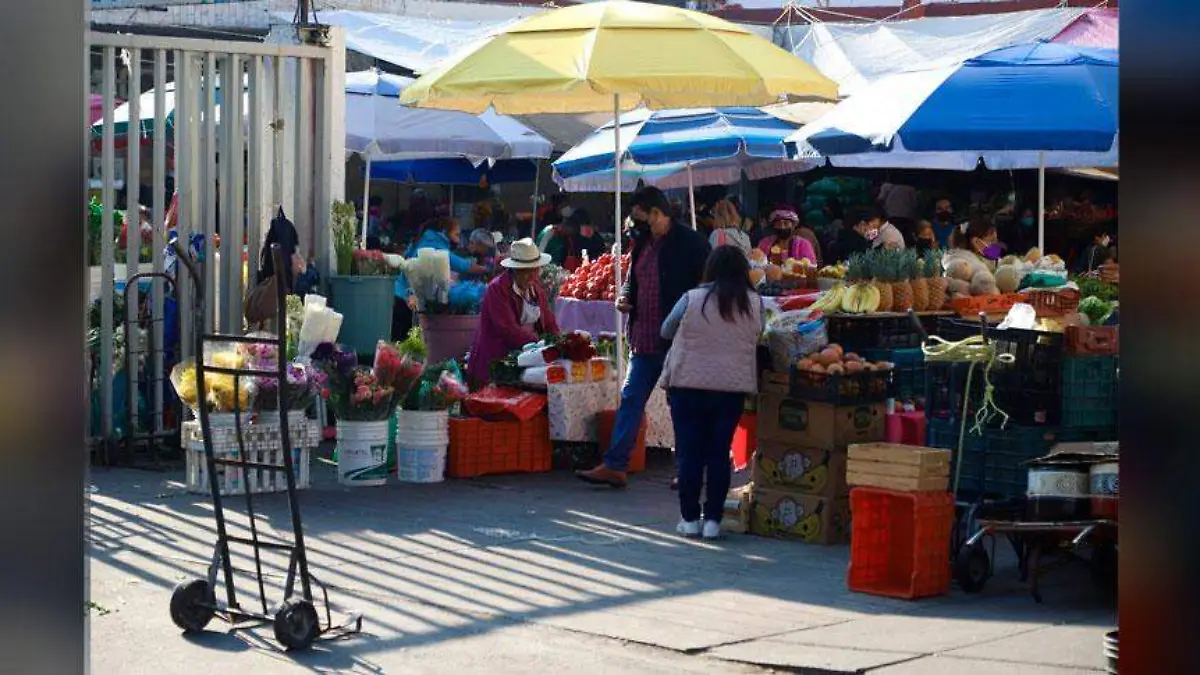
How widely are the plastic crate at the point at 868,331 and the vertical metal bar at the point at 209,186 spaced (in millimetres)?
4701

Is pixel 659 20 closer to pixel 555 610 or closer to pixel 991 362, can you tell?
pixel 991 362

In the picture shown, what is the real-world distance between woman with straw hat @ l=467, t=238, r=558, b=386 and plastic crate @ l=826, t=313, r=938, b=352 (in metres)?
2.84

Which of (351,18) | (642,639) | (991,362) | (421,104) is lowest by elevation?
(642,639)

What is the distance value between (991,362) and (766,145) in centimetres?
843

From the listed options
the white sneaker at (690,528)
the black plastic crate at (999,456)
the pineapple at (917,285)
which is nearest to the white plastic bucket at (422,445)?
the white sneaker at (690,528)

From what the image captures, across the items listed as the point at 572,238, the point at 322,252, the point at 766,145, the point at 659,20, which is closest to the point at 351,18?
the point at 572,238

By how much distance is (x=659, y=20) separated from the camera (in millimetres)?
11500

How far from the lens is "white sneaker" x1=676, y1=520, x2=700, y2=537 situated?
9.87 m

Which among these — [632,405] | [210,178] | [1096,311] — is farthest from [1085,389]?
[210,178]

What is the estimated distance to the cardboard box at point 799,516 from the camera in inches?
377

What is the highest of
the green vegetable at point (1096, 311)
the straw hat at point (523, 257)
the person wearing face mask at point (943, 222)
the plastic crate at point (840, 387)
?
the person wearing face mask at point (943, 222)

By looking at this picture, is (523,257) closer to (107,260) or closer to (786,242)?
(107,260)

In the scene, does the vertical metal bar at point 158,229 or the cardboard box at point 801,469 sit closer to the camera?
the cardboard box at point 801,469

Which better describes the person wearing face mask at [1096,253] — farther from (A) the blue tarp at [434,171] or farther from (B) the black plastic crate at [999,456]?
(B) the black plastic crate at [999,456]
